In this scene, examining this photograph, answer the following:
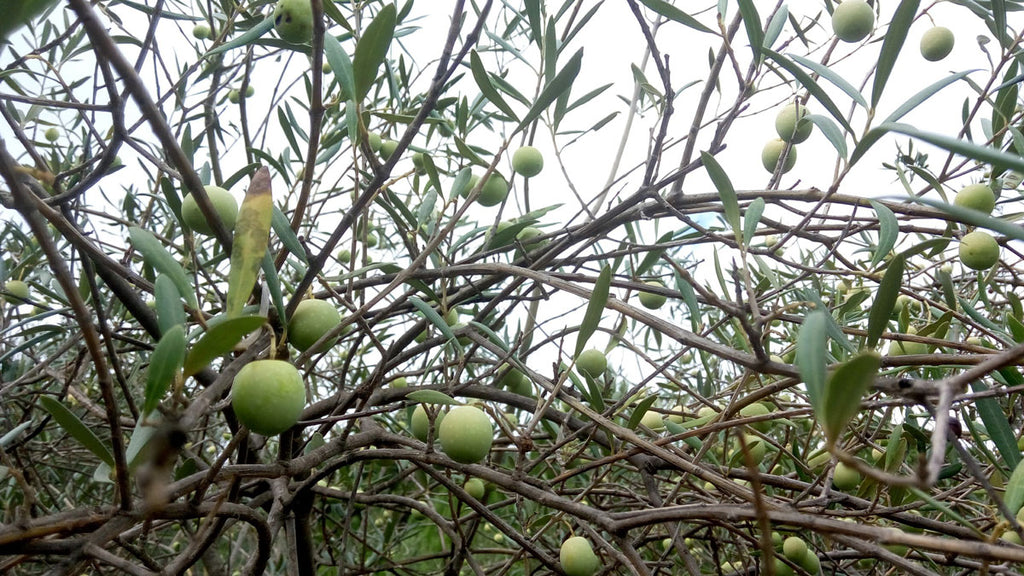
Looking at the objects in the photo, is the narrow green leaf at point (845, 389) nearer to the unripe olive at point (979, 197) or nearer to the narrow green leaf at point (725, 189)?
the narrow green leaf at point (725, 189)

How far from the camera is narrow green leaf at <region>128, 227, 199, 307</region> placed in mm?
531

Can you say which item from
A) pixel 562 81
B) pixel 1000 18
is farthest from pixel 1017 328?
pixel 562 81

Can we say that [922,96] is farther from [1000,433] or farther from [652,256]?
[652,256]

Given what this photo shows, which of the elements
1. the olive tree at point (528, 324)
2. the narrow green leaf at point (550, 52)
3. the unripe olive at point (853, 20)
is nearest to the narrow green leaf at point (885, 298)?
the olive tree at point (528, 324)

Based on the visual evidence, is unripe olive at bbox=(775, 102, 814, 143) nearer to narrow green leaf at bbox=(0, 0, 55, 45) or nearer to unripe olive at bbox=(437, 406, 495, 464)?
unripe olive at bbox=(437, 406, 495, 464)

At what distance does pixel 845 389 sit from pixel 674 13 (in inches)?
22.6

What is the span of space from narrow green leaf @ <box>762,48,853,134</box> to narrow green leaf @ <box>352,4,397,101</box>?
38 cm

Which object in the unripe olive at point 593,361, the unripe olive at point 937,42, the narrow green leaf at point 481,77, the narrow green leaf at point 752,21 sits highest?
the unripe olive at point 937,42

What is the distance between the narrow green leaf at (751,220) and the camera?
69 cm

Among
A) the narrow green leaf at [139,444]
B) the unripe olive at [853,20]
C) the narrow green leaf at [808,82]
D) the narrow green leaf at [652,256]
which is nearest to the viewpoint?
the narrow green leaf at [139,444]

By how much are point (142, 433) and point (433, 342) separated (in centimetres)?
63

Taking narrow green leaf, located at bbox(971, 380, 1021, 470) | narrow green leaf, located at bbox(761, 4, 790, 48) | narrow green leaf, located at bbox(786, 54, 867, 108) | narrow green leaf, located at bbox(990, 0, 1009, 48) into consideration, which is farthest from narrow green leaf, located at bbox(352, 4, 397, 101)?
narrow green leaf, located at bbox(990, 0, 1009, 48)

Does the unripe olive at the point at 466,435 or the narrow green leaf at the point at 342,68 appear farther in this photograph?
the unripe olive at the point at 466,435

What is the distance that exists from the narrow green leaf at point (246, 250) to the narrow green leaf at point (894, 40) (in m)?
0.59
